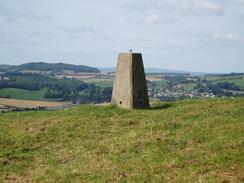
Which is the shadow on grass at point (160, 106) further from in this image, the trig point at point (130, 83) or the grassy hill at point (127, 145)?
the grassy hill at point (127, 145)

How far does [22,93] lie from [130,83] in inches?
3326

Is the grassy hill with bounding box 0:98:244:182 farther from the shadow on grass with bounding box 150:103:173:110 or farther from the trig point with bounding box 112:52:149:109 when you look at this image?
the shadow on grass with bounding box 150:103:173:110

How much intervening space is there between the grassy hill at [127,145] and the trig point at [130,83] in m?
1.14

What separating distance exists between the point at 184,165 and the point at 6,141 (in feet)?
23.8

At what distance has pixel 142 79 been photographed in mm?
20531

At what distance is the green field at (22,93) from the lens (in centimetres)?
9344

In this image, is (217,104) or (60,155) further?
(217,104)

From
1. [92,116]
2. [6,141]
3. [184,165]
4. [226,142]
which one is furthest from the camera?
[92,116]

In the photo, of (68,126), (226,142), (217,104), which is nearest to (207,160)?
(226,142)

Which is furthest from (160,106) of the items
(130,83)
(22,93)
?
(22,93)

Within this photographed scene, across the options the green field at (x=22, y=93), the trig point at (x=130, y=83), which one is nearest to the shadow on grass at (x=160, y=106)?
the trig point at (x=130, y=83)

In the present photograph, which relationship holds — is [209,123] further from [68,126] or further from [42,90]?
[42,90]

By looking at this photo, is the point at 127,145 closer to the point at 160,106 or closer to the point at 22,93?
the point at 160,106

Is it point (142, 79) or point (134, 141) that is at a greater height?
point (142, 79)
